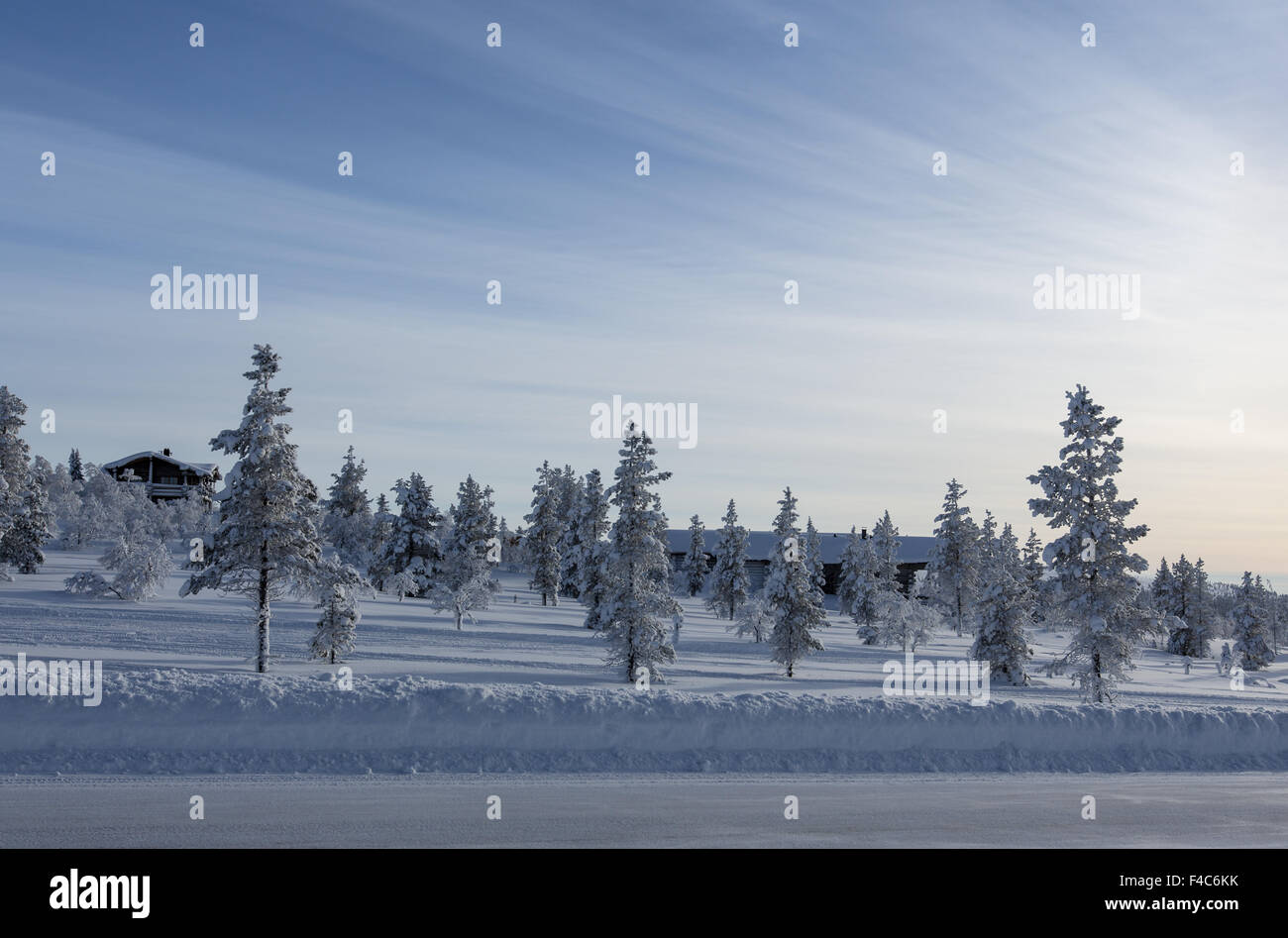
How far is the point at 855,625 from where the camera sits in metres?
84.9

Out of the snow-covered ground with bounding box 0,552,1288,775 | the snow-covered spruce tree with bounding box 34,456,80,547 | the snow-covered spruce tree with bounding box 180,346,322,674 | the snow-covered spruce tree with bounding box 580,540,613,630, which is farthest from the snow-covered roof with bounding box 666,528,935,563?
the snow-covered ground with bounding box 0,552,1288,775

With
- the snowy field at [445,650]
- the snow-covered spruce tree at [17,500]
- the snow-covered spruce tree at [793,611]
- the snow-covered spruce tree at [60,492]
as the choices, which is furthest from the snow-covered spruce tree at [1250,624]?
the snow-covered spruce tree at [60,492]

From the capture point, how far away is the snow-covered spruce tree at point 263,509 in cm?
3212

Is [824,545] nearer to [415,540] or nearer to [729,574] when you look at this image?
[729,574]

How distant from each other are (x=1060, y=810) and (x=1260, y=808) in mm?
3400

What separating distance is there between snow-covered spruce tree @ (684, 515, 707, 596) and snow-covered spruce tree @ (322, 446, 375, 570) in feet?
128

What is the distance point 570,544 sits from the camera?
82.8 metres

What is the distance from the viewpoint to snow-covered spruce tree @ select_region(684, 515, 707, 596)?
11062 cm

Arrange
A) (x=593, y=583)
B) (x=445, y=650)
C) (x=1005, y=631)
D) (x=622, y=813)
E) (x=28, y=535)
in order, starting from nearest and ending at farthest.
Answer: (x=622, y=813) < (x=445, y=650) < (x=1005, y=631) < (x=28, y=535) < (x=593, y=583)

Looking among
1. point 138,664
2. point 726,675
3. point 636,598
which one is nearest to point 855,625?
point 726,675

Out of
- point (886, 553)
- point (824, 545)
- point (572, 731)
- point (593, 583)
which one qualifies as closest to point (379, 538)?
point (593, 583)

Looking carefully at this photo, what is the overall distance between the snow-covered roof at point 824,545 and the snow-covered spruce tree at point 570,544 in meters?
24.7

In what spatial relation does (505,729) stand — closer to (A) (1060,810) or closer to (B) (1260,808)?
(A) (1060,810)

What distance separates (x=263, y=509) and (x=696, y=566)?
8248 cm
